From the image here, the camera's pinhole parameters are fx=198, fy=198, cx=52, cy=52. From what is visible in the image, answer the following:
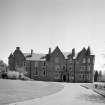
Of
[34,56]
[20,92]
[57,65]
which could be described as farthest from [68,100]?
[34,56]

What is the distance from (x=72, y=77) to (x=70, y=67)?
378cm

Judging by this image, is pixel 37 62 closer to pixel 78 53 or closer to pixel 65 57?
pixel 65 57

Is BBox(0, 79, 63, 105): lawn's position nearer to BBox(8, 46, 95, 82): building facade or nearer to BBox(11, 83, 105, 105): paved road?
BBox(11, 83, 105, 105): paved road

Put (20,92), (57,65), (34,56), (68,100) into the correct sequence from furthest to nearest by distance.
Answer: (34,56) → (57,65) → (20,92) → (68,100)

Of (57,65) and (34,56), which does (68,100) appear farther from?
(34,56)

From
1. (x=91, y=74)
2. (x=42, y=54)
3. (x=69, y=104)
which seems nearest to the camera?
(x=69, y=104)

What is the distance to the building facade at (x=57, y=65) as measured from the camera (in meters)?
73.0

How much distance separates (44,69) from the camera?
75.2m

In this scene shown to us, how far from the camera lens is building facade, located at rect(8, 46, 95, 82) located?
7300cm

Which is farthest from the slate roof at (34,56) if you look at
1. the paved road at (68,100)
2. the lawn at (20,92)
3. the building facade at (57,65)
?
the paved road at (68,100)

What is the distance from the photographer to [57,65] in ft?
245

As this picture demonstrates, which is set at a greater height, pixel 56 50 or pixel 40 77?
pixel 56 50

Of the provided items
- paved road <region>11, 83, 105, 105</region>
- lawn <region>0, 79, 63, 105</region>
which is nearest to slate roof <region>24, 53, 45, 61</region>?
lawn <region>0, 79, 63, 105</region>

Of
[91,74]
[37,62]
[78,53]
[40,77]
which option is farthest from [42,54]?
[91,74]
